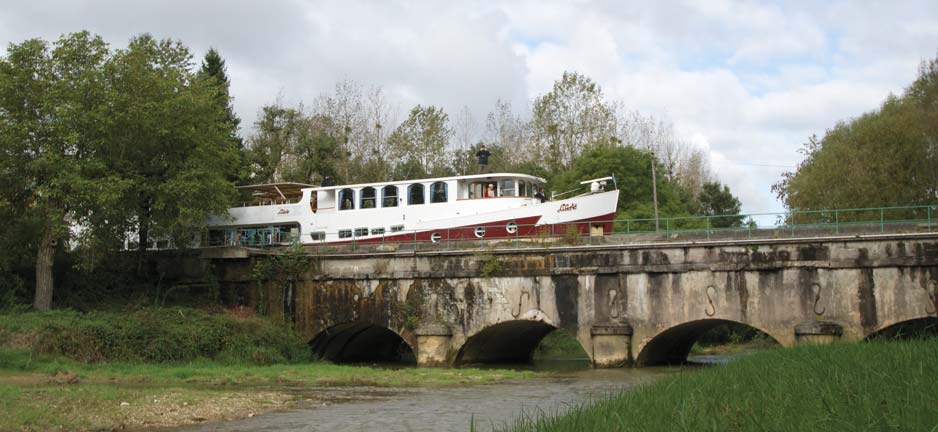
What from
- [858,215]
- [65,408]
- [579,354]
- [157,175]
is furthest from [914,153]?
[65,408]

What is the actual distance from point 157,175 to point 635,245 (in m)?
19.9

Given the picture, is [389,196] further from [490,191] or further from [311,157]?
[311,157]

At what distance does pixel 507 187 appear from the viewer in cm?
3806

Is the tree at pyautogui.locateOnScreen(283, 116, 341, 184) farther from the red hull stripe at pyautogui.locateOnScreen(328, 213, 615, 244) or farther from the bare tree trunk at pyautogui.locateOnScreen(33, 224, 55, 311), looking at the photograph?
the bare tree trunk at pyautogui.locateOnScreen(33, 224, 55, 311)

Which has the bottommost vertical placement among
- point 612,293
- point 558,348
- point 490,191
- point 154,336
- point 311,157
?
point 558,348

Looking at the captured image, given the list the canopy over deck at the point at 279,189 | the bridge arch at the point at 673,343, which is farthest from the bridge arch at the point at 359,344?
the bridge arch at the point at 673,343

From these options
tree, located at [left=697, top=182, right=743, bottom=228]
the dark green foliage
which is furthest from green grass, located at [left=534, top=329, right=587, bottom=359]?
tree, located at [left=697, top=182, right=743, bottom=228]

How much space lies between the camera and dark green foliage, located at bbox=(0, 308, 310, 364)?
29.8 m

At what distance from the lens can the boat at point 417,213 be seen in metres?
36.1

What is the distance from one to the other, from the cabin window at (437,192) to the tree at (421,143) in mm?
23523

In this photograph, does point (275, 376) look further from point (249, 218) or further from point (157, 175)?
point (249, 218)

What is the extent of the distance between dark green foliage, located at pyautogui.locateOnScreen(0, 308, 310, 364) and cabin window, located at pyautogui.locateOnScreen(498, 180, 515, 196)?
10.7 metres

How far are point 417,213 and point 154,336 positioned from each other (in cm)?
1225

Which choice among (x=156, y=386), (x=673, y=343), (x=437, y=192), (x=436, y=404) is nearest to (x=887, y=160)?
(x=673, y=343)
